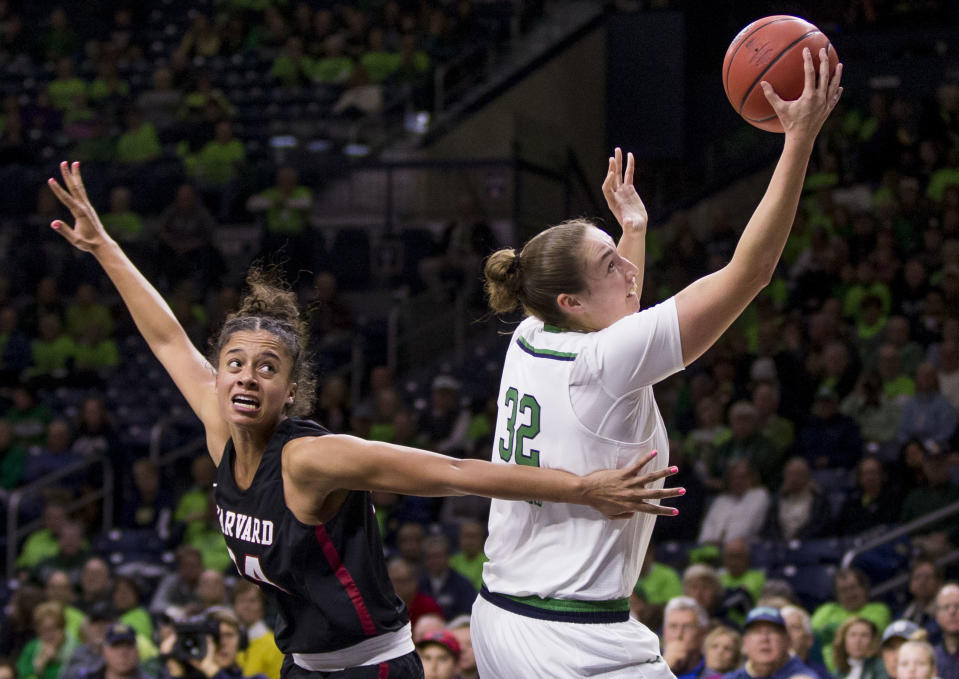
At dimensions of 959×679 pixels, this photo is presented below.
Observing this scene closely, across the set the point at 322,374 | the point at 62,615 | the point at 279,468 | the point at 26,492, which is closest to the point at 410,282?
the point at 322,374

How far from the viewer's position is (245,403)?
11.7ft

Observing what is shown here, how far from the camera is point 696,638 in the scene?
7.05m

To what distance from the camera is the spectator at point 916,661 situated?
6293 millimetres

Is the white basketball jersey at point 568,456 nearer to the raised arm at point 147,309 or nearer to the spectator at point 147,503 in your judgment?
the raised arm at point 147,309

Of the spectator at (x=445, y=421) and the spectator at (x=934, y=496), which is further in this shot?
the spectator at (x=445, y=421)

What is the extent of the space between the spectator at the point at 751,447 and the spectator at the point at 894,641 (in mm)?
2800

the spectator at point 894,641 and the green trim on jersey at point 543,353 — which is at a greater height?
the green trim on jersey at point 543,353

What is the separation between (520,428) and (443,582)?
5.58 m

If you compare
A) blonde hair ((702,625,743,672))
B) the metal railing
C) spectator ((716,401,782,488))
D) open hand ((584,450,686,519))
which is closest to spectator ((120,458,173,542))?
the metal railing

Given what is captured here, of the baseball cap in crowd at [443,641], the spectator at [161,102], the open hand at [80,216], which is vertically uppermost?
the spectator at [161,102]

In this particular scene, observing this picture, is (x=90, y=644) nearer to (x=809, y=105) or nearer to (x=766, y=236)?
(x=766, y=236)

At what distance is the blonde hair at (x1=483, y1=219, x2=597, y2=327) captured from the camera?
11.2ft

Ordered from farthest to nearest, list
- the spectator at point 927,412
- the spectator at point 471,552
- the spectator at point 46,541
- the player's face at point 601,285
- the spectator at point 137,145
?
the spectator at point 137,145, the spectator at point 46,541, the spectator at point 927,412, the spectator at point 471,552, the player's face at point 601,285

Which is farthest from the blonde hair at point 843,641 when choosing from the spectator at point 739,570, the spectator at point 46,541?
the spectator at point 46,541
